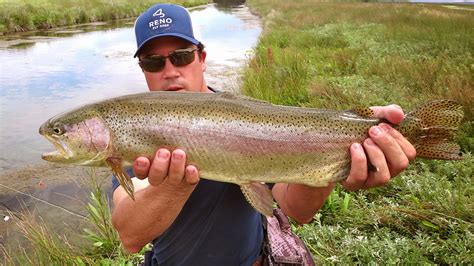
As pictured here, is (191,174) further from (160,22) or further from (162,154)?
(160,22)

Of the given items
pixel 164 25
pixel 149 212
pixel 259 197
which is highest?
pixel 164 25

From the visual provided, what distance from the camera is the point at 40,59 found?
16766mm

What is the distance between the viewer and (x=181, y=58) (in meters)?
3.18

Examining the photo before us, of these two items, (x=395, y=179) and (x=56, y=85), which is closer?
(x=395, y=179)

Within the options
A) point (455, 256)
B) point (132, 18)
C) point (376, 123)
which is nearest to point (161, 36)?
point (376, 123)

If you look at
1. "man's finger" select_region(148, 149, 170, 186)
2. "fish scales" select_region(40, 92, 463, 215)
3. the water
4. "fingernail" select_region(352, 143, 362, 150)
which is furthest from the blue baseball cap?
"fingernail" select_region(352, 143, 362, 150)

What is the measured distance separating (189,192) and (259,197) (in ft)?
1.37

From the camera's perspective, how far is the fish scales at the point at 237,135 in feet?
7.85

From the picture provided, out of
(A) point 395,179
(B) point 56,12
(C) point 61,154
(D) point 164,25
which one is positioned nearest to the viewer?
(C) point 61,154

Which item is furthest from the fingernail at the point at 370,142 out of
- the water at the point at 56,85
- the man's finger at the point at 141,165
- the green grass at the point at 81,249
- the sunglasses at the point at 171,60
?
the green grass at the point at 81,249

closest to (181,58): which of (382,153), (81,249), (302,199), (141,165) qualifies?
(141,165)

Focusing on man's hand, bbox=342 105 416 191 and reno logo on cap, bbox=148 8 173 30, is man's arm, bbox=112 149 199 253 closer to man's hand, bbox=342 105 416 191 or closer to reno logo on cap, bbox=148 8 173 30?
man's hand, bbox=342 105 416 191

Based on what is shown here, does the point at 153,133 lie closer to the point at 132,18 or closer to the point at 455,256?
the point at 455,256

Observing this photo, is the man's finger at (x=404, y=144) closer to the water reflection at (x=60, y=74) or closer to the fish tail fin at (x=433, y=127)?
the fish tail fin at (x=433, y=127)
